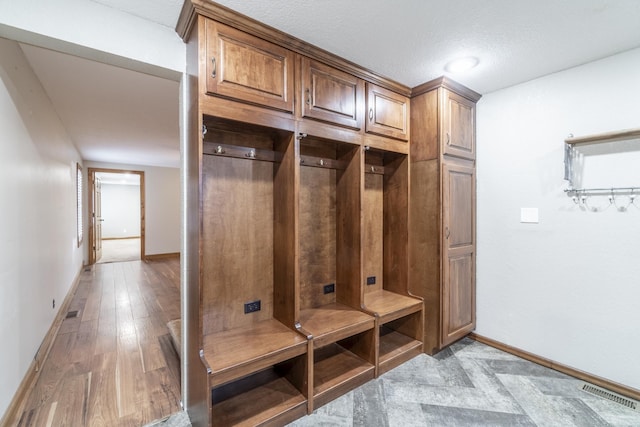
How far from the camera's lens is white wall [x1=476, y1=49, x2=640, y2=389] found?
77.7 inches

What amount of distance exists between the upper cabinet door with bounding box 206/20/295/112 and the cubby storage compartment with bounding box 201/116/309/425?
0.64 feet

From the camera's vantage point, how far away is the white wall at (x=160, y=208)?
7023 millimetres

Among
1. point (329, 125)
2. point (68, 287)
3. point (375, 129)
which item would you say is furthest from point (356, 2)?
point (68, 287)

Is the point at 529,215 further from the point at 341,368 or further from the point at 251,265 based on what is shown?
the point at 251,265

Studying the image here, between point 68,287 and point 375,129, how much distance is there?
4.77 meters

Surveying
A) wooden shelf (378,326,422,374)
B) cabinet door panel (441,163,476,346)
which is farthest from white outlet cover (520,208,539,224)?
wooden shelf (378,326,422,374)

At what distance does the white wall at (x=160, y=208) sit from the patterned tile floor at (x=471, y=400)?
685 centimetres

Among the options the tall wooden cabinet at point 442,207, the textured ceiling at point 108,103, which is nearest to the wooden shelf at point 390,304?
the tall wooden cabinet at point 442,207

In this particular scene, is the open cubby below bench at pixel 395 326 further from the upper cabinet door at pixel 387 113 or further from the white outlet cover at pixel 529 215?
the upper cabinet door at pixel 387 113

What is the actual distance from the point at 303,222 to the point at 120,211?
1153cm

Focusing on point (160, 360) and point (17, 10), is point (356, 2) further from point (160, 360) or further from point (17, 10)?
point (160, 360)

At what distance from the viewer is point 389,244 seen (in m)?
2.70

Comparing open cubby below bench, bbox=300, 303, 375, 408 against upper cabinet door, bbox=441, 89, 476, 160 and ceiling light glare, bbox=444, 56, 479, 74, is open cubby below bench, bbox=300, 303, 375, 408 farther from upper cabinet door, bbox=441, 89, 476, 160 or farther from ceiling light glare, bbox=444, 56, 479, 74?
ceiling light glare, bbox=444, 56, 479, 74

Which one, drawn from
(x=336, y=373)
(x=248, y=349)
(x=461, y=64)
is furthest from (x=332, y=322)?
(x=461, y=64)
